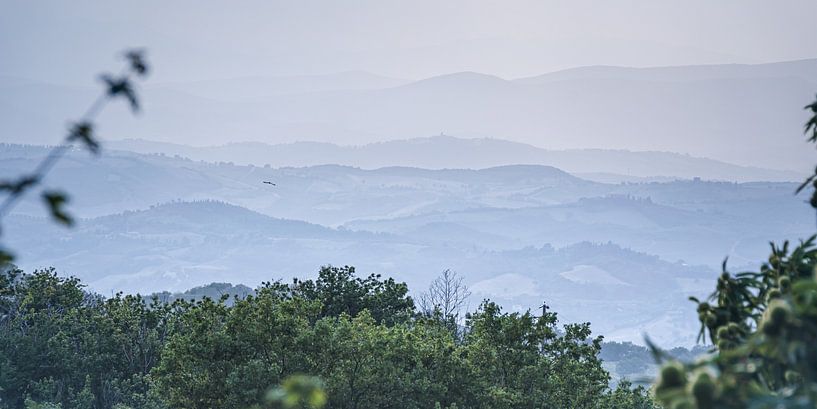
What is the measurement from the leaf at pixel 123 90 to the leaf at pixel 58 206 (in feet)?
1.96

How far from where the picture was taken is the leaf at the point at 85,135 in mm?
5402

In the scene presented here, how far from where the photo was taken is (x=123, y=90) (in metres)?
5.48

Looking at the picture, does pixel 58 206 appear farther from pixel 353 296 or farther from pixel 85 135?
pixel 353 296

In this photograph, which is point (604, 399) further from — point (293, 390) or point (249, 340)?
point (293, 390)

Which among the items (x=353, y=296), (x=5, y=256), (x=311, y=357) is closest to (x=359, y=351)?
(x=311, y=357)

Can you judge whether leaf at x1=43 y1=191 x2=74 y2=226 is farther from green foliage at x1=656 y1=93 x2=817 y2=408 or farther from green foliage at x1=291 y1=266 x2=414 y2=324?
green foliage at x1=291 y1=266 x2=414 y2=324

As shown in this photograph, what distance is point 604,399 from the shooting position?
3116 centimetres

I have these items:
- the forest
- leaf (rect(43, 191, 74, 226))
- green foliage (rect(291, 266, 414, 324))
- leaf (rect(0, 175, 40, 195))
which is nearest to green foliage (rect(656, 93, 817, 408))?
the forest

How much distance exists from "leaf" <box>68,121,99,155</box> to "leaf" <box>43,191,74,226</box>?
1.10 feet

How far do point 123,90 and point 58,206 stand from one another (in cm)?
73

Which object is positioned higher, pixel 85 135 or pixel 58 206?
pixel 85 135

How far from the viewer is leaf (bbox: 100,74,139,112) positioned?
17.8 ft

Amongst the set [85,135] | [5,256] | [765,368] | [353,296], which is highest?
[85,135]

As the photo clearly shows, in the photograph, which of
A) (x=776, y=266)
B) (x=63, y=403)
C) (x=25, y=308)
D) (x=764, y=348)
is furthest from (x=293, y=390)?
(x=25, y=308)
